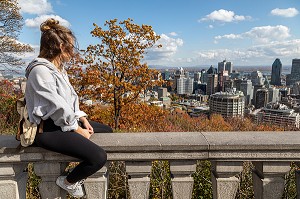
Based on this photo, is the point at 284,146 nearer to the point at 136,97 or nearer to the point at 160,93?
the point at 136,97

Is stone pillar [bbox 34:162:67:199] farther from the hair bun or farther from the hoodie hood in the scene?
the hair bun

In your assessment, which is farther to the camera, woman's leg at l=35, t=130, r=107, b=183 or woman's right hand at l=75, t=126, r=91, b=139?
woman's right hand at l=75, t=126, r=91, b=139

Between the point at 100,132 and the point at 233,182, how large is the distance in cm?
138

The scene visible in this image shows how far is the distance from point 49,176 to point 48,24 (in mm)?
1340

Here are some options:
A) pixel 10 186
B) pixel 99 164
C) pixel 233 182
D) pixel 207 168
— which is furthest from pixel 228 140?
pixel 10 186

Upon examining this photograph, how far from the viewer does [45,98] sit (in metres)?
2.05

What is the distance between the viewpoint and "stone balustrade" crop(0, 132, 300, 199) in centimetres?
205

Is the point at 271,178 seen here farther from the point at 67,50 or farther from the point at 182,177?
the point at 67,50

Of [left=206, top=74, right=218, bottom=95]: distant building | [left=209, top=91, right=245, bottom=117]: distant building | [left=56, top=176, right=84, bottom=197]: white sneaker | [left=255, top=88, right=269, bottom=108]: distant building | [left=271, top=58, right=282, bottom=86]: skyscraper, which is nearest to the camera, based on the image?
[left=56, top=176, right=84, bottom=197]: white sneaker

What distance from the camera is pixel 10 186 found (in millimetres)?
2098

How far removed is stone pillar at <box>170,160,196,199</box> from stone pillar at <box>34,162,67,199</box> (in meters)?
0.98

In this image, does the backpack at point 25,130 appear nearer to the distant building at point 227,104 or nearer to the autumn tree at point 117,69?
the autumn tree at point 117,69

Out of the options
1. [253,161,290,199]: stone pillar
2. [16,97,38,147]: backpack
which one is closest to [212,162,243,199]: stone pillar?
[253,161,290,199]: stone pillar

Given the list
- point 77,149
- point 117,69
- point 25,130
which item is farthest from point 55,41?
point 117,69
